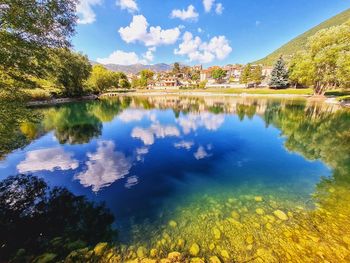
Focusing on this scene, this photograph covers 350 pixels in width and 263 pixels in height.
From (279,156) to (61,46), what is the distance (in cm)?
1756

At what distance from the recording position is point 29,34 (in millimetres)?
9000

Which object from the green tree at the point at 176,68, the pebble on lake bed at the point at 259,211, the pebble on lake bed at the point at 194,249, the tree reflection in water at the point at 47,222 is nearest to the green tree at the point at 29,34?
the tree reflection in water at the point at 47,222

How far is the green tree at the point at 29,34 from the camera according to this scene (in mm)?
7898

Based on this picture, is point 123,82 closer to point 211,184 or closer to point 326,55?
point 326,55

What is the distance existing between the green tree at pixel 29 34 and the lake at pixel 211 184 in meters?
2.66

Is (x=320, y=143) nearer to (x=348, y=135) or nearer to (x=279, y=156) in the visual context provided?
(x=348, y=135)

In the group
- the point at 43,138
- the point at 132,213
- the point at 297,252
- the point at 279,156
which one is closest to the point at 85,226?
the point at 132,213

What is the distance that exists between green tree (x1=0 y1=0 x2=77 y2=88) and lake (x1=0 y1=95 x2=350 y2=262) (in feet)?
8.72

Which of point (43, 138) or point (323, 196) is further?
point (43, 138)

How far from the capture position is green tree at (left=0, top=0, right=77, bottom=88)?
790 cm

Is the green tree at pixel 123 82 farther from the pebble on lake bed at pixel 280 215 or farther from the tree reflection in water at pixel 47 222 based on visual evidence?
the pebble on lake bed at pixel 280 215

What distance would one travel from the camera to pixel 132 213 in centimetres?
852

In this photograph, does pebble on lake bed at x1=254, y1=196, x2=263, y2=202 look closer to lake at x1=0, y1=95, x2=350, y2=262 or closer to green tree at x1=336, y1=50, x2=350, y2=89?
lake at x1=0, y1=95, x2=350, y2=262

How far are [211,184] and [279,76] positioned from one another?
85604 millimetres
